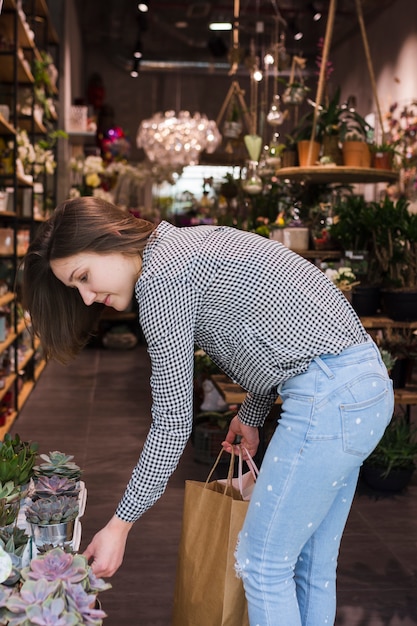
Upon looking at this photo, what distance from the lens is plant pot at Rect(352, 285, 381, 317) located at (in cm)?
426

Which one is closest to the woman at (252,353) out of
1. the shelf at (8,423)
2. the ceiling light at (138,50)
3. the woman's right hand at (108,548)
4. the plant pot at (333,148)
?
the woman's right hand at (108,548)

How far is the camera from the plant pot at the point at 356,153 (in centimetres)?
449

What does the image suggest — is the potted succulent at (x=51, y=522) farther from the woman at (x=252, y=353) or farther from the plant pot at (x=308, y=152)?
the plant pot at (x=308, y=152)

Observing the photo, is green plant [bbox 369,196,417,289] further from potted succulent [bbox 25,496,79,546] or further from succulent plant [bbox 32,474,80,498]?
potted succulent [bbox 25,496,79,546]

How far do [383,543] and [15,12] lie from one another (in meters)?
3.82

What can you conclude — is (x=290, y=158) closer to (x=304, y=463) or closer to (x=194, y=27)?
(x=304, y=463)

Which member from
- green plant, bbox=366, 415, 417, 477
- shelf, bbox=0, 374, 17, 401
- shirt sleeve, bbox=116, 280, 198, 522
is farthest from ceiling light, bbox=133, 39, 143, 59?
shirt sleeve, bbox=116, 280, 198, 522

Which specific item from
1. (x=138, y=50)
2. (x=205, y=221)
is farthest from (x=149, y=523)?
(x=138, y=50)

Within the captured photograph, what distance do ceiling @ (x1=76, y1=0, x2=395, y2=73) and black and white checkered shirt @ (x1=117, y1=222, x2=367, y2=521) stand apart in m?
9.24

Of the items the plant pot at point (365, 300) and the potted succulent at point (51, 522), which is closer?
the potted succulent at point (51, 522)

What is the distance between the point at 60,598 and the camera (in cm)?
140

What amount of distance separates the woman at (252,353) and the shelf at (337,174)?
2.76 metres

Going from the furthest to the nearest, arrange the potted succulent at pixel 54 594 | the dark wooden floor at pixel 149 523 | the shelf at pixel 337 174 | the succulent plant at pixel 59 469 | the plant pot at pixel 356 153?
the plant pot at pixel 356 153
the shelf at pixel 337 174
the dark wooden floor at pixel 149 523
the succulent plant at pixel 59 469
the potted succulent at pixel 54 594

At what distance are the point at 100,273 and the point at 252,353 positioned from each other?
341 mm
